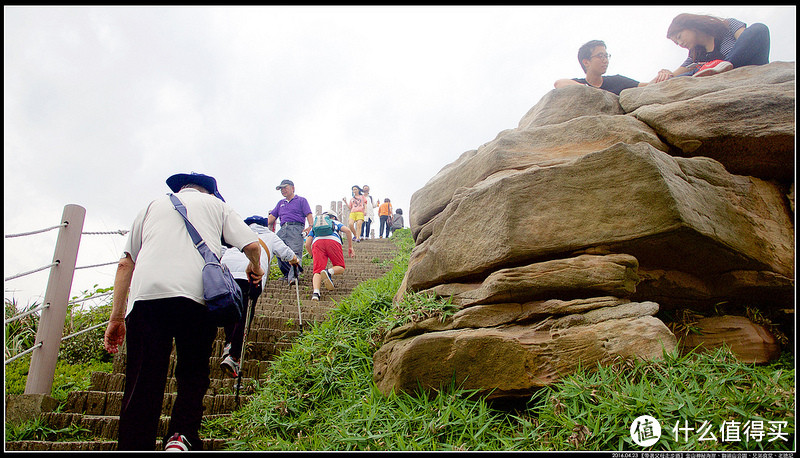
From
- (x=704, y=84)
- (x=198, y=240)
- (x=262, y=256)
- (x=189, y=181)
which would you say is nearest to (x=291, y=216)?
(x=262, y=256)

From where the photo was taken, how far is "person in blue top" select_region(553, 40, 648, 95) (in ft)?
16.6

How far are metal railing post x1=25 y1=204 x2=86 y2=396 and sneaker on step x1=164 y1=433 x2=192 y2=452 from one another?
186 centimetres

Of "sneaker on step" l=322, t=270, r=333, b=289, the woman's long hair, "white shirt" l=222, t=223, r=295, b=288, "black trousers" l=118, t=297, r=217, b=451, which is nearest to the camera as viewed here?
"black trousers" l=118, t=297, r=217, b=451

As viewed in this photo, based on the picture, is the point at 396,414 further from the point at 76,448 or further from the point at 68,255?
the point at 68,255

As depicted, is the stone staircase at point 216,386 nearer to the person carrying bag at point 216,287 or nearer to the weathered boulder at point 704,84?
the person carrying bag at point 216,287

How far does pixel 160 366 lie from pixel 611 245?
10.3ft

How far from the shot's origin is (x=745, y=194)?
3.74 m

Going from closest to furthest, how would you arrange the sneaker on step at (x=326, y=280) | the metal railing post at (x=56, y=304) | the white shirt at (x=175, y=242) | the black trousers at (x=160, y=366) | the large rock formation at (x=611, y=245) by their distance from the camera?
the black trousers at (x=160, y=366)
the white shirt at (x=175, y=242)
the large rock formation at (x=611, y=245)
the metal railing post at (x=56, y=304)
the sneaker on step at (x=326, y=280)

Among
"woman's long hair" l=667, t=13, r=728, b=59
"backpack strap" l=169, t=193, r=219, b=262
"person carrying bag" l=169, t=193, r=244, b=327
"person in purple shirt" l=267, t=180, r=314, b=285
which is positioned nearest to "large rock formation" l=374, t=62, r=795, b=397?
"woman's long hair" l=667, t=13, r=728, b=59

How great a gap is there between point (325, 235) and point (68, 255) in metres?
3.74

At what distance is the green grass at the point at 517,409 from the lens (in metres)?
2.44

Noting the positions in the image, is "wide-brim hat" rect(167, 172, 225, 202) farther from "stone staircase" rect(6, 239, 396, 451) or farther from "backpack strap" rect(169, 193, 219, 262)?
Result: "stone staircase" rect(6, 239, 396, 451)

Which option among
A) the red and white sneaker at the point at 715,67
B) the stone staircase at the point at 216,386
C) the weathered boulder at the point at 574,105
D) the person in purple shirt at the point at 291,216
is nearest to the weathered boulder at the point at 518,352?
the stone staircase at the point at 216,386

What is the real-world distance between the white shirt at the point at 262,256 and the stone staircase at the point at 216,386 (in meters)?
0.72
